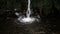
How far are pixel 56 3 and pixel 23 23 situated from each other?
6.99ft

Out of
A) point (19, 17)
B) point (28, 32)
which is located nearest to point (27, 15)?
point (19, 17)

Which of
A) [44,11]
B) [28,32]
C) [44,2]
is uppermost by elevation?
[44,2]

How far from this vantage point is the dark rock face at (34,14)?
15.9ft

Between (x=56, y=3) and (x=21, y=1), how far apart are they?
5.83 ft

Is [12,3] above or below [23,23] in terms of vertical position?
above

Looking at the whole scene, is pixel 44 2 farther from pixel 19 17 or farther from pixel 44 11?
pixel 19 17

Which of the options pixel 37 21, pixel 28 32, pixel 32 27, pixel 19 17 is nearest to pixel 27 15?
pixel 19 17

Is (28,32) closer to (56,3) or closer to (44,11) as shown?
(44,11)

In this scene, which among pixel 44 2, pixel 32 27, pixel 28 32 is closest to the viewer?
pixel 28 32

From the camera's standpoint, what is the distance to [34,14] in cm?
646

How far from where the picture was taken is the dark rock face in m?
4.85

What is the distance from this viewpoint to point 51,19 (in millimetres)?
5945

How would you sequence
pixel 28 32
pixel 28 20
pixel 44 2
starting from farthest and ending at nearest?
pixel 44 2, pixel 28 20, pixel 28 32

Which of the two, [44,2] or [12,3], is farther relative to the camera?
[12,3]
